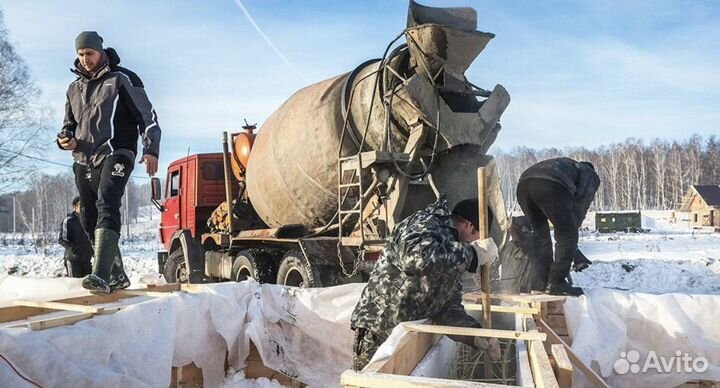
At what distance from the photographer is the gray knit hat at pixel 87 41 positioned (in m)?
3.98

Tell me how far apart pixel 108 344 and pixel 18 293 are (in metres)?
1.93

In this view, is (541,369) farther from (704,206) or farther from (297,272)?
(704,206)

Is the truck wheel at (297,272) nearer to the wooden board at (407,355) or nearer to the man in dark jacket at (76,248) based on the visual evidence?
the man in dark jacket at (76,248)

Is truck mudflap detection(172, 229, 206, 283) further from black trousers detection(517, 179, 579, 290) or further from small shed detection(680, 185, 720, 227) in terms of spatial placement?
small shed detection(680, 185, 720, 227)

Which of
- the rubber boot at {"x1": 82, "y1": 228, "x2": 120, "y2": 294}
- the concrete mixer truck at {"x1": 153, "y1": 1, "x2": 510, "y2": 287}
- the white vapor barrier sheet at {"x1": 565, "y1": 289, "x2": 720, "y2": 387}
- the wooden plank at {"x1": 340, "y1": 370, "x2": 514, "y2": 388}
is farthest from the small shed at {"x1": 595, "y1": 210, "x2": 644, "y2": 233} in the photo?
the wooden plank at {"x1": 340, "y1": 370, "x2": 514, "y2": 388}

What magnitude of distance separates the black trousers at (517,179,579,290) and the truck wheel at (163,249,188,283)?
6.65 m

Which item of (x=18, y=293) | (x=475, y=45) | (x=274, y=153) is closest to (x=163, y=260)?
(x=274, y=153)

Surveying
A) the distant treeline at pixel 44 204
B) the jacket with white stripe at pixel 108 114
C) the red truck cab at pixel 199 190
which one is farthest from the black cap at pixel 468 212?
the distant treeline at pixel 44 204

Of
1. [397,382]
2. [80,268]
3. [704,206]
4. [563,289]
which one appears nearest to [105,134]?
[397,382]

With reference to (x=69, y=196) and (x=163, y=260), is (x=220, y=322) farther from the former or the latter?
(x=69, y=196)

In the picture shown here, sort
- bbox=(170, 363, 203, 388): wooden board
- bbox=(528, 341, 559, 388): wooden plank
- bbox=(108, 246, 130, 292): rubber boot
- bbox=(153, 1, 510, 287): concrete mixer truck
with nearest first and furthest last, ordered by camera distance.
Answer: bbox=(528, 341, 559, 388): wooden plank → bbox=(170, 363, 203, 388): wooden board → bbox=(108, 246, 130, 292): rubber boot → bbox=(153, 1, 510, 287): concrete mixer truck

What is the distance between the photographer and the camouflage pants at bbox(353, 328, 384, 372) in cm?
334

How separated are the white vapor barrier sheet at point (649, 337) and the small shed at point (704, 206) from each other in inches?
1813

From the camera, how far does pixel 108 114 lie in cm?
405
